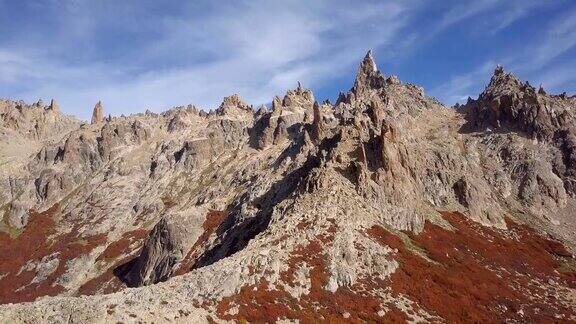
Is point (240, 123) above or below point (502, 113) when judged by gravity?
above

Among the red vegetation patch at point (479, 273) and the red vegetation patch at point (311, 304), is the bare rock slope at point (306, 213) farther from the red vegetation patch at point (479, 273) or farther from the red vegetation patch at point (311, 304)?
the red vegetation patch at point (479, 273)

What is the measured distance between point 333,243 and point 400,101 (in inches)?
3540

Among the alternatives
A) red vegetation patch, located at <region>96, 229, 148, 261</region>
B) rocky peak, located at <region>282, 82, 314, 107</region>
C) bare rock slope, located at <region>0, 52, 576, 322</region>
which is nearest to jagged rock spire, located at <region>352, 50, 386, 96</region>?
bare rock slope, located at <region>0, 52, 576, 322</region>

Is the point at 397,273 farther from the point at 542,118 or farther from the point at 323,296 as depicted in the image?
the point at 542,118

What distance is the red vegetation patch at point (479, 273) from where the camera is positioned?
189ft

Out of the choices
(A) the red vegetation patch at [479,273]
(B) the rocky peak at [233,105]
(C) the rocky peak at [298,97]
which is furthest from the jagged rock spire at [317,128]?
(B) the rocky peak at [233,105]

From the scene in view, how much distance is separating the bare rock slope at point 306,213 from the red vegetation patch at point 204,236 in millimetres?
415

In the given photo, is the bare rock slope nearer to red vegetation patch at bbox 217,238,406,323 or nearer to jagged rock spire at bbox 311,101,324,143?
red vegetation patch at bbox 217,238,406,323

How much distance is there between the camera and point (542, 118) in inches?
4727

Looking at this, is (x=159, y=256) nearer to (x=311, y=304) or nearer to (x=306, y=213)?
(x=306, y=213)

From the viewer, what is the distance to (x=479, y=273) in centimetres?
6800

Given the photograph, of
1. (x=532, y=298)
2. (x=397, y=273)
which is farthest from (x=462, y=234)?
(x=397, y=273)

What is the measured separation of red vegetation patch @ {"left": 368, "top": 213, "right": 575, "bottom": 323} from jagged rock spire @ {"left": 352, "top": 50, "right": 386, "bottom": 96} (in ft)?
274

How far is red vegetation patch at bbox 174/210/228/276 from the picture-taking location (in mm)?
85938
